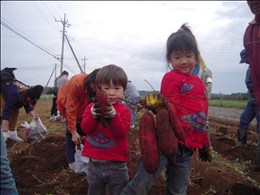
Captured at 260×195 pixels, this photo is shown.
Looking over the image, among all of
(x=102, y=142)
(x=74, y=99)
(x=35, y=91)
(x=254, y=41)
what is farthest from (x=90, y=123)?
(x=35, y=91)

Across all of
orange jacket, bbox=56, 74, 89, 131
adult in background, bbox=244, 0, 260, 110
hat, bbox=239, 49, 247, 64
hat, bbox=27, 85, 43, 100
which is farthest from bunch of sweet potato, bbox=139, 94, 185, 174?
hat, bbox=27, 85, 43, 100

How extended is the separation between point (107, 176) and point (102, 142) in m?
0.26

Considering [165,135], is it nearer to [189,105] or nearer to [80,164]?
[189,105]

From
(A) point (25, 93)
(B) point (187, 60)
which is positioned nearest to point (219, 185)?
(B) point (187, 60)

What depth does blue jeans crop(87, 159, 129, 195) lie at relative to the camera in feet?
7.47

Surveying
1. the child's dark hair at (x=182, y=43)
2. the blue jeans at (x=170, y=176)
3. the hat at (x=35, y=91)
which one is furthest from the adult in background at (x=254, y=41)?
the hat at (x=35, y=91)

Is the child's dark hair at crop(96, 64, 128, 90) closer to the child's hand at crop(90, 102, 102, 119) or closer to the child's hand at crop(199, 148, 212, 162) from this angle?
the child's hand at crop(90, 102, 102, 119)

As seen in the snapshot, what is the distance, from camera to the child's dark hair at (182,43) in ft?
7.27

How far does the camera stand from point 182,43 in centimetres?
221

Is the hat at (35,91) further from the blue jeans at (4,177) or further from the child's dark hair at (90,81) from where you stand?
the blue jeans at (4,177)

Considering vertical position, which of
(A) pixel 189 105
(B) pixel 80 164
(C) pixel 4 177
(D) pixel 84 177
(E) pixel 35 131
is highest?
(A) pixel 189 105

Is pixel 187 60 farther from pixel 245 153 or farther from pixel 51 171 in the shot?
pixel 245 153

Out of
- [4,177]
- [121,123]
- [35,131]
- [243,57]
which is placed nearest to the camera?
[4,177]

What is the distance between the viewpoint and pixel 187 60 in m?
2.25
